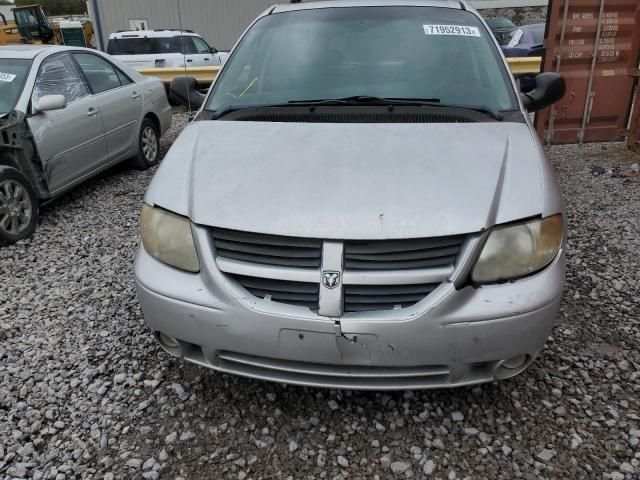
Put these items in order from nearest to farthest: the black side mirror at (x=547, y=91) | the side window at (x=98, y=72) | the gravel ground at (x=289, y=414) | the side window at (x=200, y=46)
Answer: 1. the gravel ground at (x=289, y=414)
2. the black side mirror at (x=547, y=91)
3. the side window at (x=98, y=72)
4. the side window at (x=200, y=46)

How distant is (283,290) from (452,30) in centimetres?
210

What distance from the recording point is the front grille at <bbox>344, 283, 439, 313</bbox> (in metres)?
1.86

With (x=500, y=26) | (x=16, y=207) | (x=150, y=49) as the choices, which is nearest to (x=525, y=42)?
(x=500, y=26)

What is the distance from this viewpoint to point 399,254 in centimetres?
189

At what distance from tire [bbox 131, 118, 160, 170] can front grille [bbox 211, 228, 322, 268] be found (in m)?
4.68

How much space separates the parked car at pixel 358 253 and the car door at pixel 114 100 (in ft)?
11.4


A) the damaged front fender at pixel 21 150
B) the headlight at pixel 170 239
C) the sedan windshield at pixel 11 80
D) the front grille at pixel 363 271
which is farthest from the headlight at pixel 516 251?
the sedan windshield at pixel 11 80

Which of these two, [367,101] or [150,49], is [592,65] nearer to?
[367,101]

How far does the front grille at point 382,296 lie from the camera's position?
186 cm

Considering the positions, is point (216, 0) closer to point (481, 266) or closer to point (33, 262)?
point (33, 262)

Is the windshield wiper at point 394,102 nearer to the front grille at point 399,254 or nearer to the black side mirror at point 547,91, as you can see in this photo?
the black side mirror at point 547,91

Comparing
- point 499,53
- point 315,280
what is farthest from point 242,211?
point 499,53

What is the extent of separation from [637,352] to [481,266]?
1411 millimetres

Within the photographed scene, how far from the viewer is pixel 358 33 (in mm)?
3102
